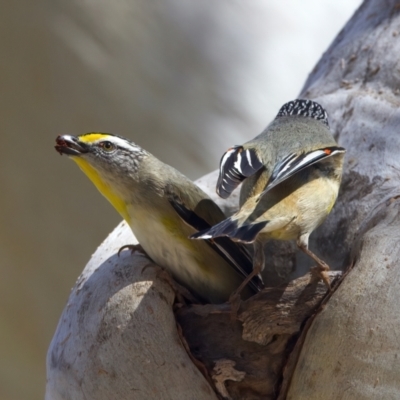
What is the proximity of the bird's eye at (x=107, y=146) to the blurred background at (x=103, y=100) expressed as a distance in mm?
1551

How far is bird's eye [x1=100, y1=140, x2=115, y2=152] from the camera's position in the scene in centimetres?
170

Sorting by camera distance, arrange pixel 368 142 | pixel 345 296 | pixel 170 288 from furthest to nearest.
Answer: pixel 368 142, pixel 170 288, pixel 345 296

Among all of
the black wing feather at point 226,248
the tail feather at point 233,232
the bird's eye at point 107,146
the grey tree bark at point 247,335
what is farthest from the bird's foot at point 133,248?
the tail feather at point 233,232

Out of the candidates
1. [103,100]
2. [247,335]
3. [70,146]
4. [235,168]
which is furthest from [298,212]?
[103,100]

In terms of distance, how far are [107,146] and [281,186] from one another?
0.46 metres

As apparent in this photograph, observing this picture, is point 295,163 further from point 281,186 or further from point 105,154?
point 105,154

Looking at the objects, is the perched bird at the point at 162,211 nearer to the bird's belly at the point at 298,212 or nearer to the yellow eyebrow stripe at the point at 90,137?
the yellow eyebrow stripe at the point at 90,137

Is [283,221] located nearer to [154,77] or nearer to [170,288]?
[170,288]

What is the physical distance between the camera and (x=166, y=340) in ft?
4.97

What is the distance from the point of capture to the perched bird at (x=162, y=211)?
5.49 feet

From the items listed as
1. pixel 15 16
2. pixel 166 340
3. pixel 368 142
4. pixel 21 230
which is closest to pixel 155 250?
pixel 166 340

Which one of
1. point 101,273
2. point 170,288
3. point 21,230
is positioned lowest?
point 170,288

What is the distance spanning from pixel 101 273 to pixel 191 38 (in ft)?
6.52

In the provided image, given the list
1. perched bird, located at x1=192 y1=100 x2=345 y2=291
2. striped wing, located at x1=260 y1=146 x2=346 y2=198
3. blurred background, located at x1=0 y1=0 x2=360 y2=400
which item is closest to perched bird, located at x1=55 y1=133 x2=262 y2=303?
perched bird, located at x1=192 y1=100 x2=345 y2=291
